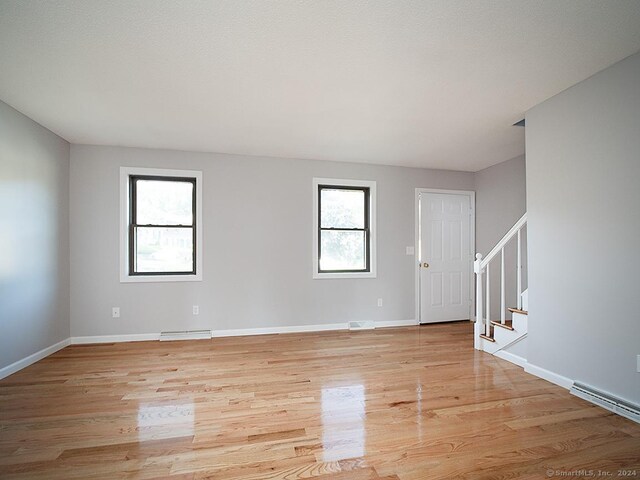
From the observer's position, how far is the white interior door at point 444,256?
16.3ft

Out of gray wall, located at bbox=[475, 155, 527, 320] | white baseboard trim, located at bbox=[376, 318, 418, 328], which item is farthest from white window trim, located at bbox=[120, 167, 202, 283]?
gray wall, located at bbox=[475, 155, 527, 320]

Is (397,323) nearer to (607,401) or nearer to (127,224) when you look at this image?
(607,401)

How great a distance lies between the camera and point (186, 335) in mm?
4055

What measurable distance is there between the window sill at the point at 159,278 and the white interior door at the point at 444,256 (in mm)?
3470

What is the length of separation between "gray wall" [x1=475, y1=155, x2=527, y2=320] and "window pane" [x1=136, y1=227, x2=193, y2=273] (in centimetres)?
464

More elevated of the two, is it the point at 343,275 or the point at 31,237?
the point at 31,237

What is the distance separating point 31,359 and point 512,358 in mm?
5100

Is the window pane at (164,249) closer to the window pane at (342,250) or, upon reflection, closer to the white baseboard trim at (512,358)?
the window pane at (342,250)

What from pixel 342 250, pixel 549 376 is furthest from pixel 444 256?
pixel 549 376

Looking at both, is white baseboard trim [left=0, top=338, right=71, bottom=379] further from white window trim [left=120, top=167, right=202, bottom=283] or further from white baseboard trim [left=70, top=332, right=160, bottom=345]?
white window trim [left=120, top=167, right=202, bottom=283]

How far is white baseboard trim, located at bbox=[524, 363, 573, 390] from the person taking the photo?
8.51 ft

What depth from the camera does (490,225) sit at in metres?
4.97

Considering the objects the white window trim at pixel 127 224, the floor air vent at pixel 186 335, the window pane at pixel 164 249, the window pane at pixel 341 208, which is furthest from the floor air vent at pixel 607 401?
the window pane at pixel 164 249

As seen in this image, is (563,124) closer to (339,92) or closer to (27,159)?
(339,92)
